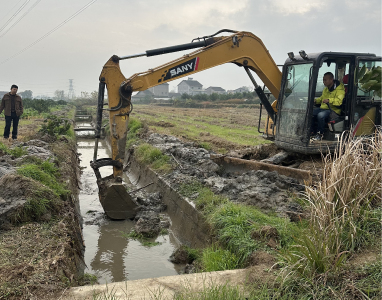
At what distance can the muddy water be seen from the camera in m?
5.86

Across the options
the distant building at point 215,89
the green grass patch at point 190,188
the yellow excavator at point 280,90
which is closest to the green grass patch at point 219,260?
the green grass patch at point 190,188

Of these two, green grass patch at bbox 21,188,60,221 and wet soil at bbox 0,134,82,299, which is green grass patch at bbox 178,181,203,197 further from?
green grass patch at bbox 21,188,60,221

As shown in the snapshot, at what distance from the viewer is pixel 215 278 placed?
3916mm

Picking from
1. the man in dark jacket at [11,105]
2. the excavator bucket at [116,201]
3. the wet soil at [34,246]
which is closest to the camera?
the wet soil at [34,246]

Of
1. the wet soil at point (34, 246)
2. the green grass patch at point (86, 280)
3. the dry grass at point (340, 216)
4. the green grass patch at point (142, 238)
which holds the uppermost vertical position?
the dry grass at point (340, 216)

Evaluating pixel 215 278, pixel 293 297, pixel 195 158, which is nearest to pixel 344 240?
pixel 293 297

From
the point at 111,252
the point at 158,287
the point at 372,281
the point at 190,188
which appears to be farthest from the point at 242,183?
the point at 372,281

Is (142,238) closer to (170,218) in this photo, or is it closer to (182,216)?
(182,216)

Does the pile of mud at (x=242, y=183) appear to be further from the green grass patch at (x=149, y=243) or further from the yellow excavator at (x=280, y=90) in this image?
the green grass patch at (x=149, y=243)

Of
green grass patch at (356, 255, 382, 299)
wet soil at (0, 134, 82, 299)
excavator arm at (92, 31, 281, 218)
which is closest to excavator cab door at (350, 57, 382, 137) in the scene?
excavator arm at (92, 31, 281, 218)

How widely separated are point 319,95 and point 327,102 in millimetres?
515

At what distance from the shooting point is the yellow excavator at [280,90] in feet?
24.2

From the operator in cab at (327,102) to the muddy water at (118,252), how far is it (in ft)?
12.4

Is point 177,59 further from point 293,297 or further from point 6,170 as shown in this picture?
point 293,297
